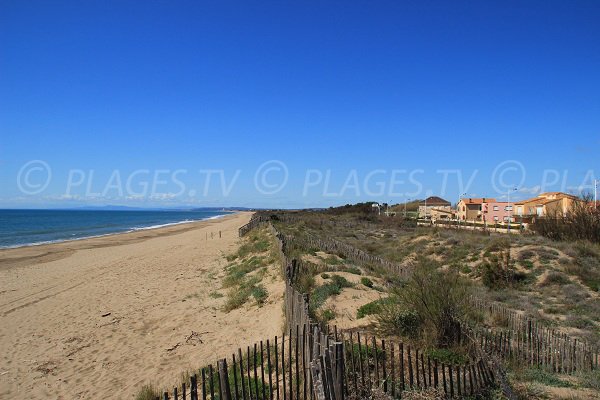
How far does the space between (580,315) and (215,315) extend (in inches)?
405

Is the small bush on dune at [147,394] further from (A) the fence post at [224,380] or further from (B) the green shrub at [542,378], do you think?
(B) the green shrub at [542,378]

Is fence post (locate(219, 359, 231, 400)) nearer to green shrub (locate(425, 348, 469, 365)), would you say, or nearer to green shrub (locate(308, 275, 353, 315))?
green shrub (locate(425, 348, 469, 365))

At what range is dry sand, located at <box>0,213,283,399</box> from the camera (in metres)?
8.39

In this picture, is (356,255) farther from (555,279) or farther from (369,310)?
(369,310)

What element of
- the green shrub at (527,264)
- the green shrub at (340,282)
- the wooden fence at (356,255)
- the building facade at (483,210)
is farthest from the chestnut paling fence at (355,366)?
the building facade at (483,210)

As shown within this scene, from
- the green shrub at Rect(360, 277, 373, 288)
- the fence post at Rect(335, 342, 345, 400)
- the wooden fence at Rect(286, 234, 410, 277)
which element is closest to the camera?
the fence post at Rect(335, 342, 345, 400)

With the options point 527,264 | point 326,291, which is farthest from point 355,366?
point 527,264

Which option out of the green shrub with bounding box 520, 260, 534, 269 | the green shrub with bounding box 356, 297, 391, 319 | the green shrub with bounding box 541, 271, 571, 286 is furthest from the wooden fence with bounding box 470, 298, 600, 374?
the green shrub with bounding box 520, 260, 534, 269

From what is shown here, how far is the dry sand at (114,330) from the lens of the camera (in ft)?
27.5

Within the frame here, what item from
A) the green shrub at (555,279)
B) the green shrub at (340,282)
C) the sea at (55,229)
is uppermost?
the green shrub at (340,282)

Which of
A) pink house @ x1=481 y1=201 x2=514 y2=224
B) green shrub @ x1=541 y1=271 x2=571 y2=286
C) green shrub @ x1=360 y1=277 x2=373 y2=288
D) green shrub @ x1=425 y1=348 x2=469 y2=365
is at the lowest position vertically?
green shrub @ x1=541 y1=271 x2=571 y2=286

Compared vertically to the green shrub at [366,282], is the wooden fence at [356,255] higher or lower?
higher

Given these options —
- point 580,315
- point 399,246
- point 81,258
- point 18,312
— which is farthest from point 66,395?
point 81,258

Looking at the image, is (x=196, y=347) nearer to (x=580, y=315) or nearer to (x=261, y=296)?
(x=261, y=296)
